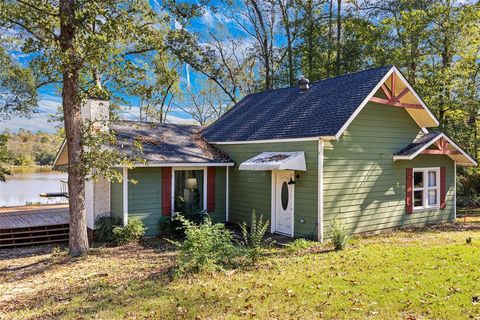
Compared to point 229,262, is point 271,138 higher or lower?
higher

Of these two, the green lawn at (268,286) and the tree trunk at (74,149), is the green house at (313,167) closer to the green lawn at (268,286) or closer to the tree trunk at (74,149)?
the tree trunk at (74,149)

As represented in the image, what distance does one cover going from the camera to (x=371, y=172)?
1150cm

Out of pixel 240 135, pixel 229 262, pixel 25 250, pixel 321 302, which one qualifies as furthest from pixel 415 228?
pixel 25 250

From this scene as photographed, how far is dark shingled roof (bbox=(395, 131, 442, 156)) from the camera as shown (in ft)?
38.6

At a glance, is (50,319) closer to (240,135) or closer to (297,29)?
(240,135)

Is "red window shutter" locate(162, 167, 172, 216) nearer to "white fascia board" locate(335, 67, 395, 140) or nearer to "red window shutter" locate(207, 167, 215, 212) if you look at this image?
"red window shutter" locate(207, 167, 215, 212)

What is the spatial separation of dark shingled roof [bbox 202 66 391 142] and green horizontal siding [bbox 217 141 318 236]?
1.05ft

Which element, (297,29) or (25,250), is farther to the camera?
(297,29)

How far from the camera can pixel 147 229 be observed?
11.4 meters

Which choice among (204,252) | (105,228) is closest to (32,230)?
(105,228)

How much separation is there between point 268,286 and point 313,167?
15.5ft

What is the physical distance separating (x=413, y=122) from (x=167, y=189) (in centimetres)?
839

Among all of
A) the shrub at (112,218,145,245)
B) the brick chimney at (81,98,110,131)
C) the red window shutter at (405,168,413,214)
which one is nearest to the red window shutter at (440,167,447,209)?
the red window shutter at (405,168,413,214)

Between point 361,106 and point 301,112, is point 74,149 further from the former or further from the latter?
point 361,106
